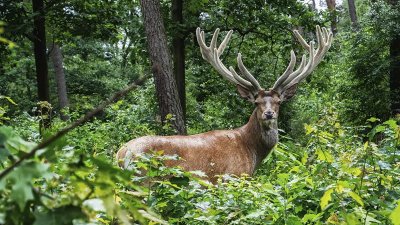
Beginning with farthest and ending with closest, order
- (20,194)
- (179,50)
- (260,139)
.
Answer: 1. (179,50)
2. (260,139)
3. (20,194)

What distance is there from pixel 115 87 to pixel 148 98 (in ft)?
38.3

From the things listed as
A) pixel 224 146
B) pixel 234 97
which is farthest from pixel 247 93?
pixel 234 97

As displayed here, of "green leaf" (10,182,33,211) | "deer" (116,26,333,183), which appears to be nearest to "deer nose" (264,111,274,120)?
"deer" (116,26,333,183)

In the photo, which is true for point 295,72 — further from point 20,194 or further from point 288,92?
point 20,194

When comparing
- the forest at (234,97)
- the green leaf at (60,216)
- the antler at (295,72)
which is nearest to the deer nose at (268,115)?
the forest at (234,97)

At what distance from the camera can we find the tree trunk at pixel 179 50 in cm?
1170

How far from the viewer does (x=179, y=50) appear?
12.2 m

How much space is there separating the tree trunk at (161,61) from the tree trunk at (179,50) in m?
2.12

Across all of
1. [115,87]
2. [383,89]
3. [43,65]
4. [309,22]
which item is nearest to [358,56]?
[383,89]

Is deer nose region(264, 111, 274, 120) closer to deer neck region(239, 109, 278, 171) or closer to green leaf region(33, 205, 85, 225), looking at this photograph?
deer neck region(239, 109, 278, 171)

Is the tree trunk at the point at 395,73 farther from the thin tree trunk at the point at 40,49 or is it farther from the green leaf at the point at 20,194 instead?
the green leaf at the point at 20,194

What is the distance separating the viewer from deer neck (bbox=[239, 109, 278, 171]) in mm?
7777

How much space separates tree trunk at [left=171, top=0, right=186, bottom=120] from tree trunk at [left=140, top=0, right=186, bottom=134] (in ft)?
6.96

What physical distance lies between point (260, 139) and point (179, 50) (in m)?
4.85
